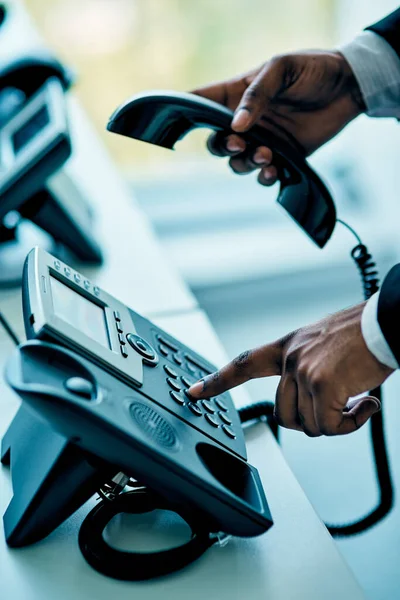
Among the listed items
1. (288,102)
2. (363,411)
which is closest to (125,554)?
(363,411)

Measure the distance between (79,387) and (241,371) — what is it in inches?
7.1

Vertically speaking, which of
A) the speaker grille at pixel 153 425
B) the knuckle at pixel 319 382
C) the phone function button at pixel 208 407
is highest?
the speaker grille at pixel 153 425

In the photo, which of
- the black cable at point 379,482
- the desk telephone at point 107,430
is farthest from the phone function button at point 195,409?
the black cable at point 379,482

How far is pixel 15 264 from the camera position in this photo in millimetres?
1048

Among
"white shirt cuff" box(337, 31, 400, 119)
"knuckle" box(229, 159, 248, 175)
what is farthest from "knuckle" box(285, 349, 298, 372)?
"white shirt cuff" box(337, 31, 400, 119)

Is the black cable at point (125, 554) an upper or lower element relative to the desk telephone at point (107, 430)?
lower

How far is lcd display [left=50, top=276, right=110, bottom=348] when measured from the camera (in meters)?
0.58

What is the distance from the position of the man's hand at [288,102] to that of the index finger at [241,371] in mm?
291

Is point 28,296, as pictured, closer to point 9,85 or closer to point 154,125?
point 154,125

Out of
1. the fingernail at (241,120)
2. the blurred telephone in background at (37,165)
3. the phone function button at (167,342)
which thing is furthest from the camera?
the blurred telephone in background at (37,165)

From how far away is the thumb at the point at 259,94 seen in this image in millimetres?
801

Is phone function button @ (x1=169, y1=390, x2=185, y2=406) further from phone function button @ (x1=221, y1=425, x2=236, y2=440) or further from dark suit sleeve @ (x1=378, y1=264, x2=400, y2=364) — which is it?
dark suit sleeve @ (x1=378, y1=264, x2=400, y2=364)

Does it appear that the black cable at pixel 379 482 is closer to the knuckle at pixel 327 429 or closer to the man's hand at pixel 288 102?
the knuckle at pixel 327 429

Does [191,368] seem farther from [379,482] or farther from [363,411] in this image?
[379,482]
